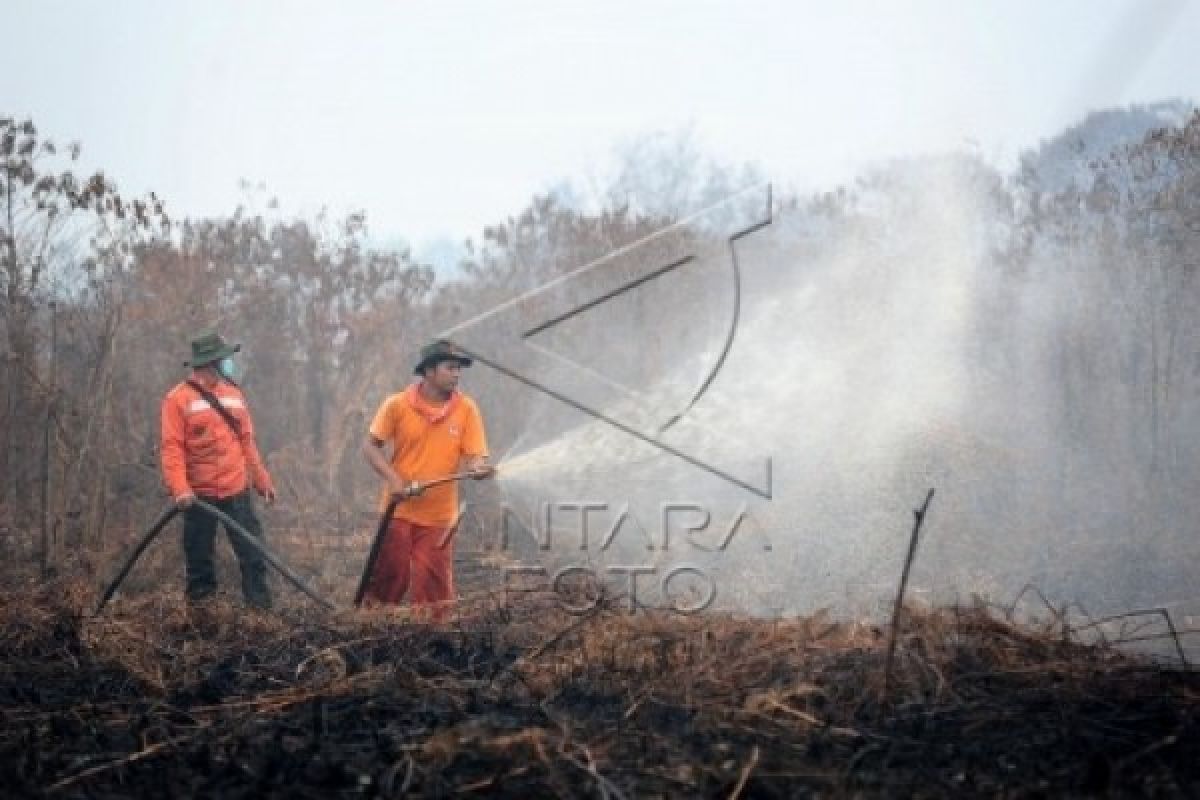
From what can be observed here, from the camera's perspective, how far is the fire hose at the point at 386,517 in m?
6.77

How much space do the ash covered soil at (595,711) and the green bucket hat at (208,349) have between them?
7.82 feet

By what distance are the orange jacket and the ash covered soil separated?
1895mm

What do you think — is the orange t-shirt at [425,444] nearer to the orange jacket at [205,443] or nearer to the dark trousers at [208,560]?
the dark trousers at [208,560]

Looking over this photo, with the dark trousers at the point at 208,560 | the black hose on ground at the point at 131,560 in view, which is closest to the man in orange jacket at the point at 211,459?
the dark trousers at the point at 208,560

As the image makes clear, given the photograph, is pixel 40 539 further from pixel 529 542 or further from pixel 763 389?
pixel 763 389

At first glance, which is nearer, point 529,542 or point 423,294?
point 529,542

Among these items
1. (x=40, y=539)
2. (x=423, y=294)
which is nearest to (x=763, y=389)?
(x=423, y=294)

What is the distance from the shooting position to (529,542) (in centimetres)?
1230

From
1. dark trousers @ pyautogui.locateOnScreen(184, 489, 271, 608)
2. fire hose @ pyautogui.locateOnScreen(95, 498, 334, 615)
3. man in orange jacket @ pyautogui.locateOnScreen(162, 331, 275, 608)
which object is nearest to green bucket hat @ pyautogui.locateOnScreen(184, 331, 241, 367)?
man in orange jacket @ pyautogui.locateOnScreen(162, 331, 275, 608)

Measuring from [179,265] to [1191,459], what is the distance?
512 inches

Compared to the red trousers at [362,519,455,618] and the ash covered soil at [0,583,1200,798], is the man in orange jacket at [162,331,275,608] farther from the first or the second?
the ash covered soil at [0,583,1200,798]

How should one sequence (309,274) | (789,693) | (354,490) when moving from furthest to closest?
(309,274), (354,490), (789,693)

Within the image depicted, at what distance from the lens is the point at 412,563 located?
23.9 feet

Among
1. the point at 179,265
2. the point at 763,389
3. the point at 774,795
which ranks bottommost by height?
the point at 774,795
